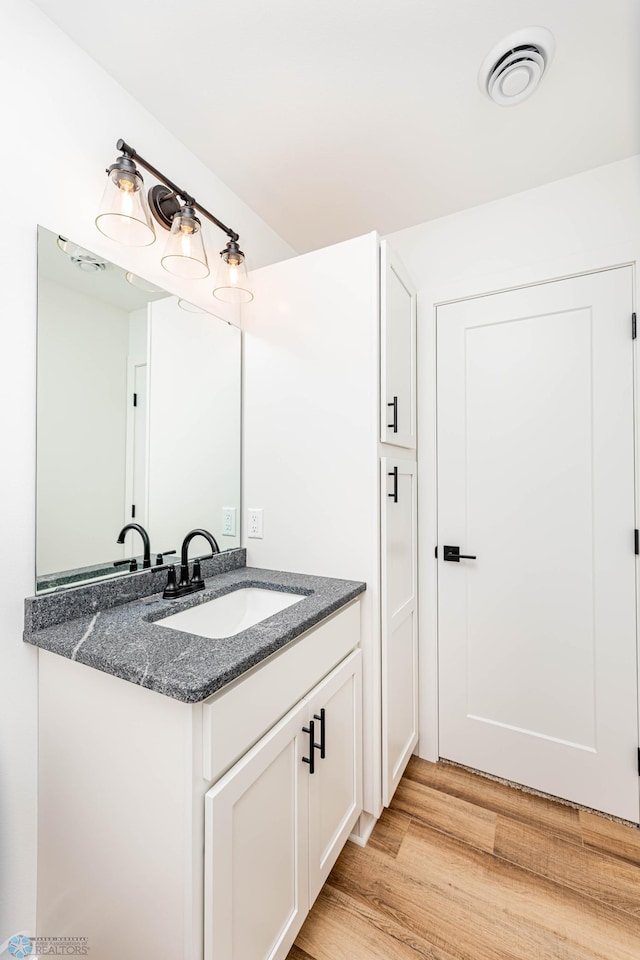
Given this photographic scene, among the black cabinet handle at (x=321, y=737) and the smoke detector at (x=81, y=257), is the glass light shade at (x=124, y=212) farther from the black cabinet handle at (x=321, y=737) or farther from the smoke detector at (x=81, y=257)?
the black cabinet handle at (x=321, y=737)

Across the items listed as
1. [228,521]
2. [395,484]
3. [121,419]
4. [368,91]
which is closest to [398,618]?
[395,484]

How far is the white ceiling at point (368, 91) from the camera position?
3.69 ft

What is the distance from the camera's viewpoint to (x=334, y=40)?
119 cm

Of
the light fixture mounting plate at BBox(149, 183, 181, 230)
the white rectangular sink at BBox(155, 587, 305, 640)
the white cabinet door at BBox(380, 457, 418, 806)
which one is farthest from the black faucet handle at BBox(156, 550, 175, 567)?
the light fixture mounting plate at BBox(149, 183, 181, 230)

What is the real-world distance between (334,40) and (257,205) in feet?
2.54

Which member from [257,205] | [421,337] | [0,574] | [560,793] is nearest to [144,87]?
[257,205]

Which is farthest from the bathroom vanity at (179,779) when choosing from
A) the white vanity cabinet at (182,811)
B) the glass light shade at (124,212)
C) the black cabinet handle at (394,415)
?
the glass light shade at (124,212)

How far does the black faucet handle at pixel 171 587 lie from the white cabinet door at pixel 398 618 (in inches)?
28.9

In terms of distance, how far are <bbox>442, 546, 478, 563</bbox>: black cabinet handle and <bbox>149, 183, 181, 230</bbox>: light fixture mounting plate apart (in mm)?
1744

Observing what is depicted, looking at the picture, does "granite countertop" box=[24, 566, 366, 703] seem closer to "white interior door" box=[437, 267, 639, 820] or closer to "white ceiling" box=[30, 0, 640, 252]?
"white interior door" box=[437, 267, 639, 820]

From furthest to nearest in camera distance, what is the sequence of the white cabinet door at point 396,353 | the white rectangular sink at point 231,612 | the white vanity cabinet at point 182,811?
1. the white cabinet door at point 396,353
2. the white rectangular sink at point 231,612
3. the white vanity cabinet at point 182,811

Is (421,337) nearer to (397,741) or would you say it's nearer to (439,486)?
(439,486)

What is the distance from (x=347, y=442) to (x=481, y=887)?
153 cm

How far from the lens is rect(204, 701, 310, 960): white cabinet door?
795 millimetres
